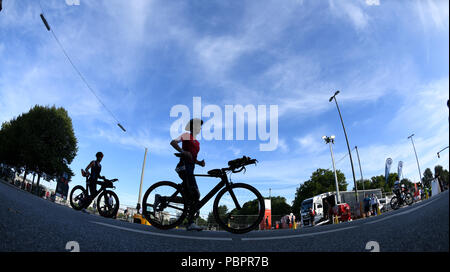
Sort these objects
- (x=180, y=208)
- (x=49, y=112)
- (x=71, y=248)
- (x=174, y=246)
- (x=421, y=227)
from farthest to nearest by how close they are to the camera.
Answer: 1. (x=180, y=208)
2. (x=49, y=112)
3. (x=174, y=246)
4. (x=71, y=248)
5. (x=421, y=227)

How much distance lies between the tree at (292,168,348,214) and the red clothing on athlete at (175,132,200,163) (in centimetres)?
87

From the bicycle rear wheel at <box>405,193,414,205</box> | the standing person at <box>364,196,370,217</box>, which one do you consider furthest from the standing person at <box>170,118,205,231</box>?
the bicycle rear wheel at <box>405,193,414,205</box>

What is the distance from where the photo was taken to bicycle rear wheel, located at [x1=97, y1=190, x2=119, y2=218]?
1.82 metres

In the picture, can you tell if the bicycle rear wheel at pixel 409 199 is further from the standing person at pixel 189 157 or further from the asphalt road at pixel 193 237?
the standing person at pixel 189 157

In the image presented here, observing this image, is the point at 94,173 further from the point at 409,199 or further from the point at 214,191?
the point at 409,199

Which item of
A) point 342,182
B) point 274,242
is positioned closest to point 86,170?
point 274,242

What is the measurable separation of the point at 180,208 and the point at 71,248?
4.11 feet

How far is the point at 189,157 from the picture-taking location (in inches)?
71.3

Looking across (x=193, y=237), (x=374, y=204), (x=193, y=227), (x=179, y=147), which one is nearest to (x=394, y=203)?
(x=374, y=204)

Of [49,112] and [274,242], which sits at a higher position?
[49,112]

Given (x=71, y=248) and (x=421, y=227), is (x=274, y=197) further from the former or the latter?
(x=71, y=248)

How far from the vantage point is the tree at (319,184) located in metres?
1.64
